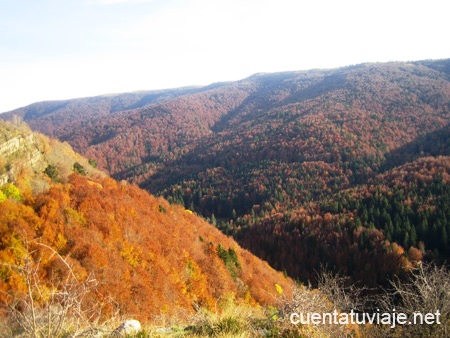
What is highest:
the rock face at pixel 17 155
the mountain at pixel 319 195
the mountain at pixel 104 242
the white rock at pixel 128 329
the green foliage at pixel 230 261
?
the rock face at pixel 17 155

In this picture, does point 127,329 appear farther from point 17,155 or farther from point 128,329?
point 17,155

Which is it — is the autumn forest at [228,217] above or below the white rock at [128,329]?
below

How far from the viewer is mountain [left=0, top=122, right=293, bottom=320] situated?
20.1 m

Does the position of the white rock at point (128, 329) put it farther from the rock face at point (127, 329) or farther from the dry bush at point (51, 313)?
the dry bush at point (51, 313)

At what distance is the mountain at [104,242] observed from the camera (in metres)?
20.1

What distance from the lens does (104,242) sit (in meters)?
25.2

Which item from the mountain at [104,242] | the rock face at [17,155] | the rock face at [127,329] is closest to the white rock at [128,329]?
the rock face at [127,329]

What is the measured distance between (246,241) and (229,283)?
60864 millimetres

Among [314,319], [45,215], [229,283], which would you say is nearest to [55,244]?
[45,215]

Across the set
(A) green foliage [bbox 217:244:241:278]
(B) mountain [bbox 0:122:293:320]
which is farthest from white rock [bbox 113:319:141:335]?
(A) green foliage [bbox 217:244:241:278]

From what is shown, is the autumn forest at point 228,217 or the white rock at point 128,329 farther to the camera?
the autumn forest at point 228,217

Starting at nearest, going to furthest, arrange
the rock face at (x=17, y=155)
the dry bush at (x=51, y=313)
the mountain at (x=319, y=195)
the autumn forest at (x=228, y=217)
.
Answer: the dry bush at (x=51, y=313) < the autumn forest at (x=228, y=217) < the rock face at (x=17, y=155) < the mountain at (x=319, y=195)

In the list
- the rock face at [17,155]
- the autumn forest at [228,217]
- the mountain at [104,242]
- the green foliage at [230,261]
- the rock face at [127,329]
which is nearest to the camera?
the rock face at [127,329]

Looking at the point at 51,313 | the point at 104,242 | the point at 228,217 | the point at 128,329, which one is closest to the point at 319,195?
the point at 228,217
